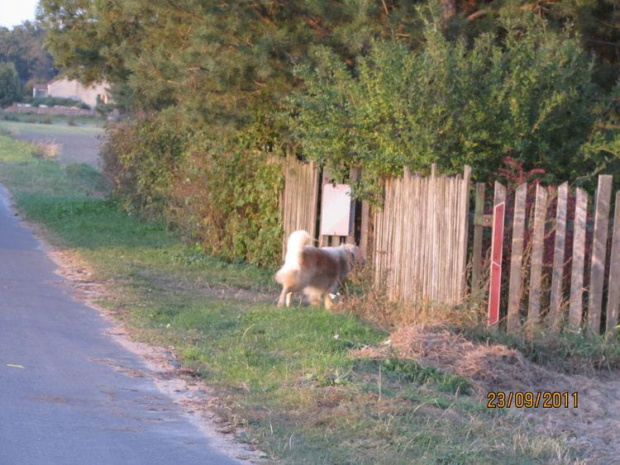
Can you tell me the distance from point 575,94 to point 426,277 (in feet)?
10.0

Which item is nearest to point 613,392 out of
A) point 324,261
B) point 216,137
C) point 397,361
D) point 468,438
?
point 397,361

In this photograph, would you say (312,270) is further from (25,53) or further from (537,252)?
(25,53)

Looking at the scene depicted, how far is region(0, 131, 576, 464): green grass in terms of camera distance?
6410 mm

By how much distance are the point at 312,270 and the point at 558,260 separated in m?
3.12

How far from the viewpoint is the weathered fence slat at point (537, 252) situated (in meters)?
9.80

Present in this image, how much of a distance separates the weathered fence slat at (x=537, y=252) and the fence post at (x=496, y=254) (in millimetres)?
336

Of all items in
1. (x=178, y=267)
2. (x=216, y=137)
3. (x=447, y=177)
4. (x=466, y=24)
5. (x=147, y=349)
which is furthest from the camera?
(x=216, y=137)

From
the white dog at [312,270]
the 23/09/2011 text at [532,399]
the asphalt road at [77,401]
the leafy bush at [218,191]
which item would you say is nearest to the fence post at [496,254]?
the 23/09/2011 text at [532,399]

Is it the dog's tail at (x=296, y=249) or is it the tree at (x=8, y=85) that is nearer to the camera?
the dog's tail at (x=296, y=249)

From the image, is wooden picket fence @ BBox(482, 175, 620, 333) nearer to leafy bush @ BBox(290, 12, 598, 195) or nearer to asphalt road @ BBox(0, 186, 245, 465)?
leafy bush @ BBox(290, 12, 598, 195)

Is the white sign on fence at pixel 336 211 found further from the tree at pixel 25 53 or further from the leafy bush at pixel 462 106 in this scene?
the tree at pixel 25 53

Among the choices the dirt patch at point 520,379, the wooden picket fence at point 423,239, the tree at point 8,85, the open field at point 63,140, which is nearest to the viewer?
the dirt patch at point 520,379

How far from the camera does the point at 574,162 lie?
11.9 meters

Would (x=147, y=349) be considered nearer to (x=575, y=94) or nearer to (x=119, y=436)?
(x=119, y=436)
